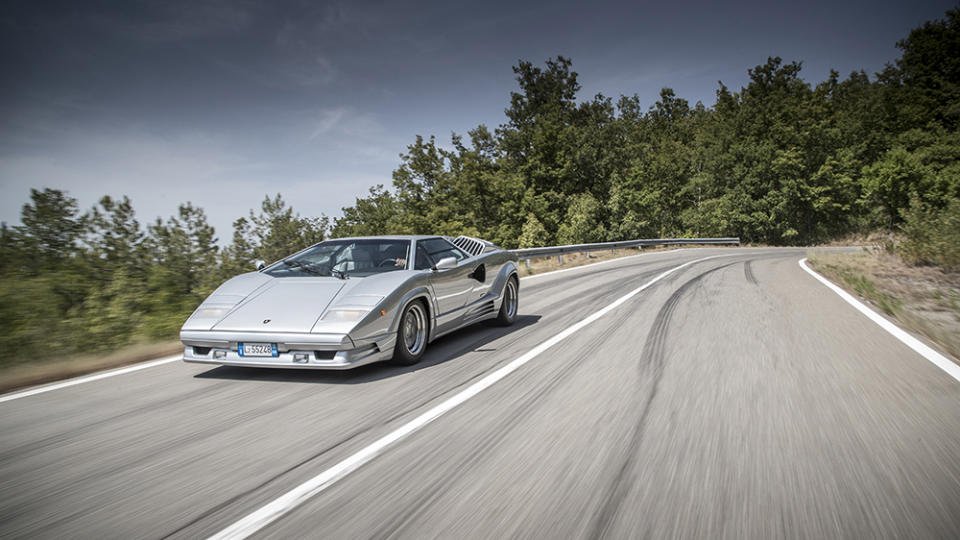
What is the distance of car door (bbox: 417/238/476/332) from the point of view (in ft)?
19.2

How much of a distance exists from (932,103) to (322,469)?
63.0m

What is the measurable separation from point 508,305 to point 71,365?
16.3 ft

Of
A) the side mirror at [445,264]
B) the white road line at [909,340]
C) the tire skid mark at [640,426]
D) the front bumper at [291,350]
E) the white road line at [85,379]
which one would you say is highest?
the side mirror at [445,264]

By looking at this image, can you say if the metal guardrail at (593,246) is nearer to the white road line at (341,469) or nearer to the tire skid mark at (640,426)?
the tire skid mark at (640,426)

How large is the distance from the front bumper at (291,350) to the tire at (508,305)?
295 centimetres

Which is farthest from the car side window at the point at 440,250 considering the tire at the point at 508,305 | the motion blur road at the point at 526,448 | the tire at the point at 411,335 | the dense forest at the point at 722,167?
the dense forest at the point at 722,167

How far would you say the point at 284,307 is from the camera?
478cm

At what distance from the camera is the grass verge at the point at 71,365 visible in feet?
16.4

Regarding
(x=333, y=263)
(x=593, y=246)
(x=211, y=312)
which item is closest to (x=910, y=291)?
(x=333, y=263)

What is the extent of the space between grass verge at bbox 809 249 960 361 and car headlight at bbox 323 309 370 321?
5514mm

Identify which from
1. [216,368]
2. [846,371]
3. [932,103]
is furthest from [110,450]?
[932,103]

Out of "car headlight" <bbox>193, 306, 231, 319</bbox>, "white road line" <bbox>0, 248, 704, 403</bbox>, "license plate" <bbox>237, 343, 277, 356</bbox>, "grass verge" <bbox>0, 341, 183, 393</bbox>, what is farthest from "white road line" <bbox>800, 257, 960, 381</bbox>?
"grass verge" <bbox>0, 341, 183, 393</bbox>

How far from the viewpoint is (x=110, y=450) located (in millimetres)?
3307

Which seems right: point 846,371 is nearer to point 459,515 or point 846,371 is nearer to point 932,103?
point 459,515
